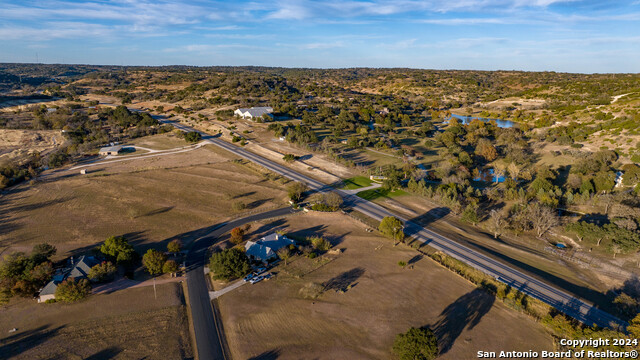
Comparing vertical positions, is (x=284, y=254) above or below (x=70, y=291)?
above

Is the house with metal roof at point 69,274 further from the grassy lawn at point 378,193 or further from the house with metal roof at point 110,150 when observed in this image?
the house with metal roof at point 110,150

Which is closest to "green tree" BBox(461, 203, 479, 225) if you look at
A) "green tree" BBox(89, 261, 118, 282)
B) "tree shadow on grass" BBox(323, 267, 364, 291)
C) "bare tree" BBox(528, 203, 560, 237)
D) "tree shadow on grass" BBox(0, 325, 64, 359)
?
"bare tree" BBox(528, 203, 560, 237)

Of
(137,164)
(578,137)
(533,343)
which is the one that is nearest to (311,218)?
(533,343)

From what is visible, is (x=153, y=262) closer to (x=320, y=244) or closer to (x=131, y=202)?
(x=320, y=244)

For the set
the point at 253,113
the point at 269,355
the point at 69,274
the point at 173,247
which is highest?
the point at 253,113

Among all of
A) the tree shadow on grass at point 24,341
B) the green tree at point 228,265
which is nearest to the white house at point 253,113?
the green tree at point 228,265

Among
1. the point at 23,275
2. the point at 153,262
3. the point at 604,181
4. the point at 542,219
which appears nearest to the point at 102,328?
the point at 153,262

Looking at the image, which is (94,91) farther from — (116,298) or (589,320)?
(589,320)
